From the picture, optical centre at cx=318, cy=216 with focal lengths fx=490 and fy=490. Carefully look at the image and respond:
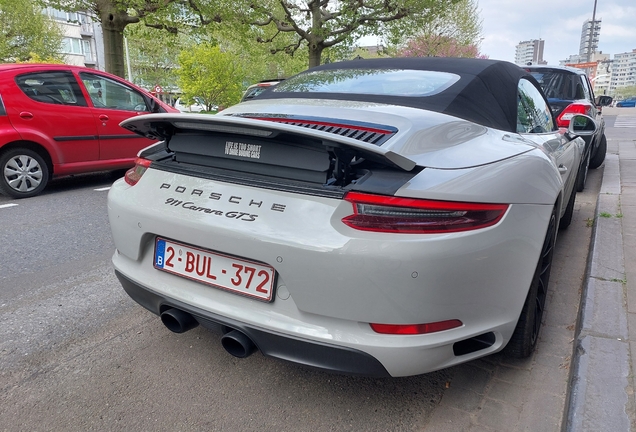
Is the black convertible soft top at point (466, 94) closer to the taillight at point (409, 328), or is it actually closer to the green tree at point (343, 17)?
the taillight at point (409, 328)

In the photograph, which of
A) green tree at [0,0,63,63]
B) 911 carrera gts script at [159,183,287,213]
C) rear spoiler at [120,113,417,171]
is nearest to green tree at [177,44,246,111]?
green tree at [0,0,63,63]

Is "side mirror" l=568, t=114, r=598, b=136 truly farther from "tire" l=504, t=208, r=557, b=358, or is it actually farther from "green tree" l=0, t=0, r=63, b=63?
"green tree" l=0, t=0, r=63, b=63

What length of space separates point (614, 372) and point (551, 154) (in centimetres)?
122

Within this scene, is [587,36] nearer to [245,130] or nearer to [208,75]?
[208,75]

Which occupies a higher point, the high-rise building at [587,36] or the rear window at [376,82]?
the high-rise building at [587,36]

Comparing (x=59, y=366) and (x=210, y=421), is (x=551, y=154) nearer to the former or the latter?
(x=210, y=421)

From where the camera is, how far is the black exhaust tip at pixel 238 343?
193cm

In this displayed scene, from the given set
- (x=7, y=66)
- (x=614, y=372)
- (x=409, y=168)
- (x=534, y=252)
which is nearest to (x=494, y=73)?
(x=534, y=252)

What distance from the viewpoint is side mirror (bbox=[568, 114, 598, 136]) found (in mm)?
3836

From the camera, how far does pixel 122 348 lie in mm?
2596

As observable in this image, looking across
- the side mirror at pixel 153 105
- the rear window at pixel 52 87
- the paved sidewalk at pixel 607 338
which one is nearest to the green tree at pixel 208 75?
the side mirror at pixel 153 105

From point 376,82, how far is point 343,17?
53.7ft

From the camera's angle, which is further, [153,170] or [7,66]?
[7,66]

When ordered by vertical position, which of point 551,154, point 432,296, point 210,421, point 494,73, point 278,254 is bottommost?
point 210,421
